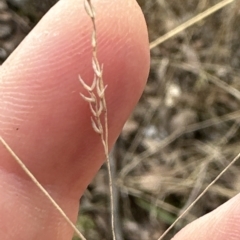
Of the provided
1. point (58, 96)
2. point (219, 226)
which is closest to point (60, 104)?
point (58, 96)

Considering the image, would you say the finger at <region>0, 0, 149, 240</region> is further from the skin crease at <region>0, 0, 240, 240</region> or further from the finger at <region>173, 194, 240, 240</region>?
the finger at <region>173, 194, 240, 240</region>

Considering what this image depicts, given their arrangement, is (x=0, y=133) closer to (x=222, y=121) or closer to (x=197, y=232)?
(x=197, y=232)

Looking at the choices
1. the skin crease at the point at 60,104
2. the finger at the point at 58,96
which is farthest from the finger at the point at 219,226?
the finger at the point at 58,96

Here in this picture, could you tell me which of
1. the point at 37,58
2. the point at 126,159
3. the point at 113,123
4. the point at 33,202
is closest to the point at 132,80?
the point at 113,123

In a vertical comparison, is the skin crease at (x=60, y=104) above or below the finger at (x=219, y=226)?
above

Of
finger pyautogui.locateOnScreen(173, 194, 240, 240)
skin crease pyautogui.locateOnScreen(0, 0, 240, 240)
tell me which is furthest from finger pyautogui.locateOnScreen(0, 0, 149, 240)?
finger pyautogui.locateOnScreen(173, 194, 240, 240)

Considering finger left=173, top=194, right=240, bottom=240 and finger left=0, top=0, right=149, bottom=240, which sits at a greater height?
finger left=0, top=0, right=149, bottom=240

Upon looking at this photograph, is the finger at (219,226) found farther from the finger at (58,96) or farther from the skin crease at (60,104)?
the finger at (58,96)

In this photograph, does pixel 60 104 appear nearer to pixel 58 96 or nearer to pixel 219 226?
pixel 58 96
